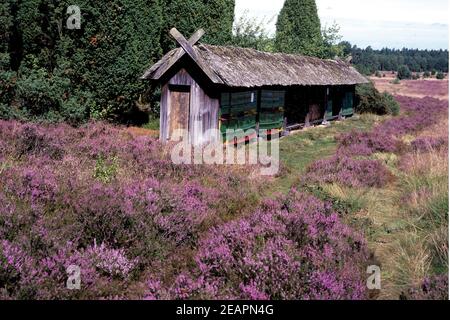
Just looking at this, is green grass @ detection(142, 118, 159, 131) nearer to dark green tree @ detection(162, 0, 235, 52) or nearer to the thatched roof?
dark green tree @ detection(162, 0, 235, 52)

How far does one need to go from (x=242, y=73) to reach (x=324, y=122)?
418 inches

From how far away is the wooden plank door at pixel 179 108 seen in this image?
15.1 m

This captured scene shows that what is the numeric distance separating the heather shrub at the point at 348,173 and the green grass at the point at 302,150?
1.56 feet

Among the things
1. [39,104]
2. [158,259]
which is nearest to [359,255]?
[158,259]

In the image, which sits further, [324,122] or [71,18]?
[324,122]

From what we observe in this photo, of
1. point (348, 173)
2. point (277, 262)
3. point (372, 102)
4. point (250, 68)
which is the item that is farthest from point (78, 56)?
point (372, 102)

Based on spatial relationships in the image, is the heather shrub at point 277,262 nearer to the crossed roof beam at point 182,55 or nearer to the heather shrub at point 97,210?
the heather shrub at point 97,210

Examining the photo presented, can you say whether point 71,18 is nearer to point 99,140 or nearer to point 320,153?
point 99,140

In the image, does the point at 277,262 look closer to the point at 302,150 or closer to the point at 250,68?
the point at 302,150

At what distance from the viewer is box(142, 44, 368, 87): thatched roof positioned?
47.5 feet

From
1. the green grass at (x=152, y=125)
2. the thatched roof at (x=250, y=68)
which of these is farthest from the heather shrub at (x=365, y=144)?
the green grass at (x=152, y=125)

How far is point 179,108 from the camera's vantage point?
15273 mm
